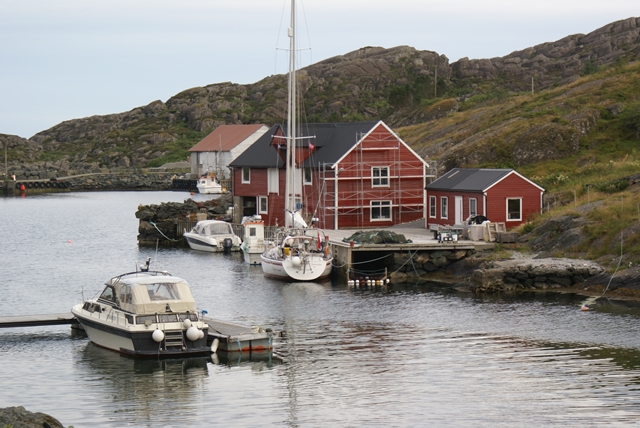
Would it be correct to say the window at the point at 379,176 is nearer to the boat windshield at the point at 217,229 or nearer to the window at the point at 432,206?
the window at the point at 432,206

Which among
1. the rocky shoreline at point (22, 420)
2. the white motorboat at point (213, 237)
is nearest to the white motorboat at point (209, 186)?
the white motorboat at point (213, 237)

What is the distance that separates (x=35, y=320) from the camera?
39.6 metres

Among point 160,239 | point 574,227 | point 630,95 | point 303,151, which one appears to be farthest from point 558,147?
point 160,239

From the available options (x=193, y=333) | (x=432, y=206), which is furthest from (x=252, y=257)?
(x=193, y=333)

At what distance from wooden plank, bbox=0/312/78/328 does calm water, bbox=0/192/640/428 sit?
60cm

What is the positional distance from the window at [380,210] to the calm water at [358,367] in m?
16.2

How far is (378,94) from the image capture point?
194m

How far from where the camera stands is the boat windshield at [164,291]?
35.9 m

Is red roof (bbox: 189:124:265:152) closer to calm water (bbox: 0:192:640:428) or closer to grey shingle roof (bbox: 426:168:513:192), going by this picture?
grey shingle roof (bbox: 426:168:513:192)

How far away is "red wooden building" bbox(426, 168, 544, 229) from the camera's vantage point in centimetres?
5916

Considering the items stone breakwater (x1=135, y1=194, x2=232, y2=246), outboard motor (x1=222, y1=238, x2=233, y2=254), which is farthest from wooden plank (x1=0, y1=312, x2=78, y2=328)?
stone breakwater (x1=135, y1=194, x2=232, y2=246)

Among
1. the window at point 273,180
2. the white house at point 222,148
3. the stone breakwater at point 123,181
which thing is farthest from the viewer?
the stone breakwater at point 123,181

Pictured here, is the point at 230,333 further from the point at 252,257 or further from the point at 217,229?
the point at 217,229

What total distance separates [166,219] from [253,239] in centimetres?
1563
